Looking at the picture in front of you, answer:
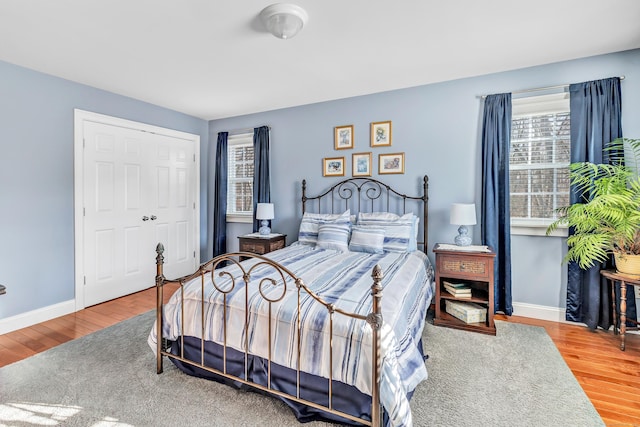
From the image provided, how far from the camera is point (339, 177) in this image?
401 centimetres

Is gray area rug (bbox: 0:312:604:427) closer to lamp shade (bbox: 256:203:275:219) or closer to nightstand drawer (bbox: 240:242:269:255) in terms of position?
nightstand drawer (bbox: 240:242:269:255)

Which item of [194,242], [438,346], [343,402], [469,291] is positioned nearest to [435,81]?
[469,291]

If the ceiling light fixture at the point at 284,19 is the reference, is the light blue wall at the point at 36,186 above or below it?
below

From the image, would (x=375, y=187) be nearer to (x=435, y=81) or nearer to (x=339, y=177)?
(x=339, y=177)

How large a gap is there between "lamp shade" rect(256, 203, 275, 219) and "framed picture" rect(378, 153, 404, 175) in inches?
59.0

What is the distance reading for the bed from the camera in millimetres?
1488

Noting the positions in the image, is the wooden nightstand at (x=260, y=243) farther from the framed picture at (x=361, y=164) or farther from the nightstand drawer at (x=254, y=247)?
the framed picture at (x=361, y=164)

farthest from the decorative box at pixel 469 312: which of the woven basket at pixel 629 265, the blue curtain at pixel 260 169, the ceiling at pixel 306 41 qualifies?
the blue curtain at pixel 260 169

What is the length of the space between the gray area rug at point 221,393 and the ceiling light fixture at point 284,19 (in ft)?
8.03

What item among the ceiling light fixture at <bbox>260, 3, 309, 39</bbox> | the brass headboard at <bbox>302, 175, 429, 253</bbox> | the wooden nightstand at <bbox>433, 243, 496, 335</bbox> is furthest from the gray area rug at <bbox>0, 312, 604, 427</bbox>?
the ceiling light fixture at <bbox>260, 3, 309, 39</bbox>

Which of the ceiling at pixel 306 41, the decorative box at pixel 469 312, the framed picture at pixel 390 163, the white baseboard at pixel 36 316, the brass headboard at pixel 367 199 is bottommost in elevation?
the white baseboard at pixel 36 316

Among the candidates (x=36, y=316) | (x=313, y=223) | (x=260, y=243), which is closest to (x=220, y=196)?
(x=260, y=243)

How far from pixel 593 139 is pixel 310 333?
3.05 meters

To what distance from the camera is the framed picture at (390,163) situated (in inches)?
143
